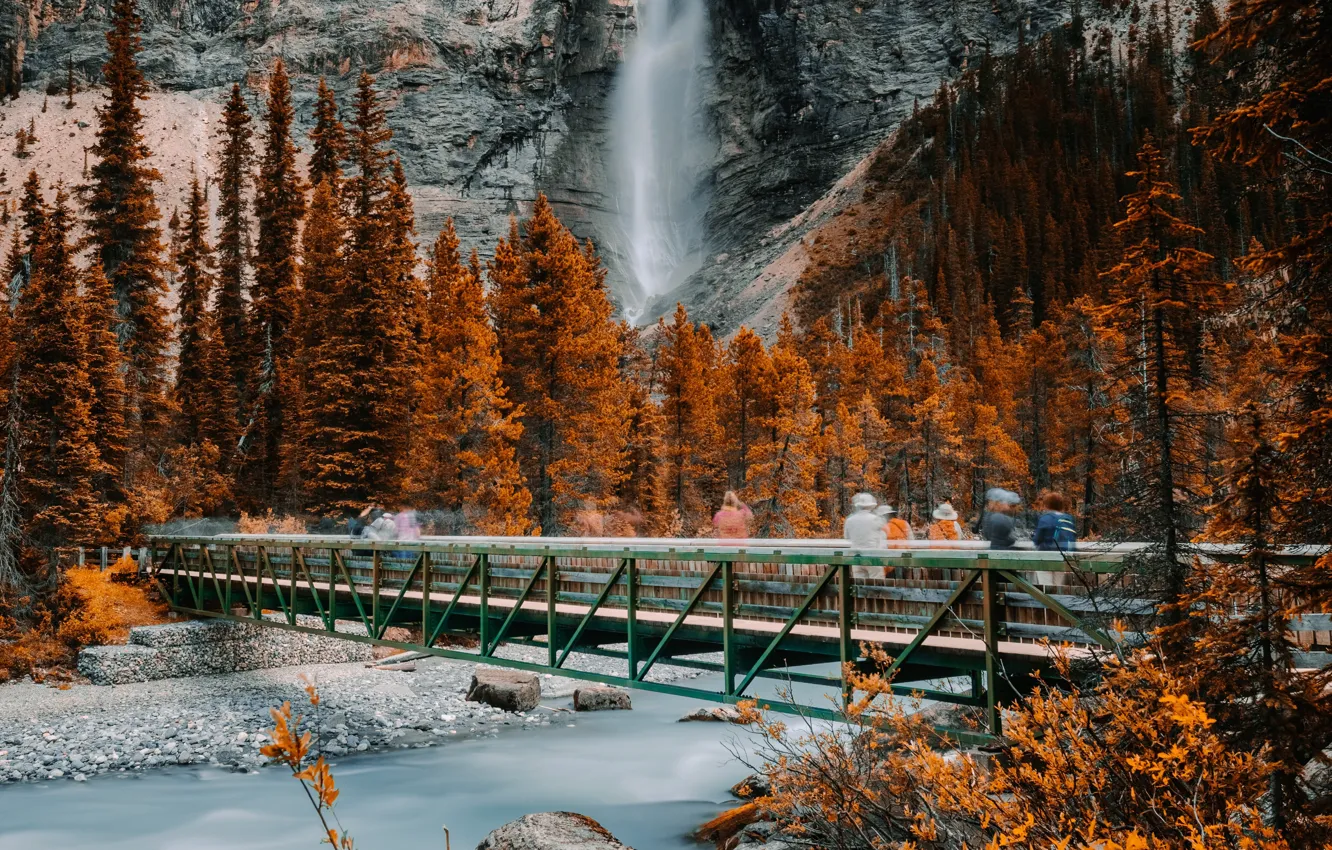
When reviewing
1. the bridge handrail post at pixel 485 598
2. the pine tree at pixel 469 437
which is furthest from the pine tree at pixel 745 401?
the bridge handrail post at pixel 485 598

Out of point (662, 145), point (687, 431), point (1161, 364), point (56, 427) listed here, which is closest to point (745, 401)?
point (687, 431)

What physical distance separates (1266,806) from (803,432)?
96.8ft

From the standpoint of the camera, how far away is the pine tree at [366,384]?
3055 cm

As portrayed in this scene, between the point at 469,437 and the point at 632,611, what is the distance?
1822 cm

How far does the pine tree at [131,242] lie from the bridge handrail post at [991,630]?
3463cm

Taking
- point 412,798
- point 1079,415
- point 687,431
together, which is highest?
point 1079,415

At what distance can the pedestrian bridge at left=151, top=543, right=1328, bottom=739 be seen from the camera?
7.81m

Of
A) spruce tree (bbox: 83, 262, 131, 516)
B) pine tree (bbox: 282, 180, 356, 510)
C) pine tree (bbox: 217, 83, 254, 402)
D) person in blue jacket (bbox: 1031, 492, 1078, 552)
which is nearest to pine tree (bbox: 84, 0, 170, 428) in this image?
spruce tree (bbox: 83, 262, 131, 516)

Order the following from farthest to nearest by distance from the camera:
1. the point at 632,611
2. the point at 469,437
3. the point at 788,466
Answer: the point at 788,466 < the point at 469,437 < the point at 632,611

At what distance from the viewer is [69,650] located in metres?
24.1

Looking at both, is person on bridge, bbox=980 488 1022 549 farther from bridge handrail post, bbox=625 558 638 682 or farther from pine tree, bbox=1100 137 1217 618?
bridge handrail post, bbox=625 558 638 682

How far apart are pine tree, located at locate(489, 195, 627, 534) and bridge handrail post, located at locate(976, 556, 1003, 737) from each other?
2262cm

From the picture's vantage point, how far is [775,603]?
10531 mm

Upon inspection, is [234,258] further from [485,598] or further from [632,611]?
[632,611]
